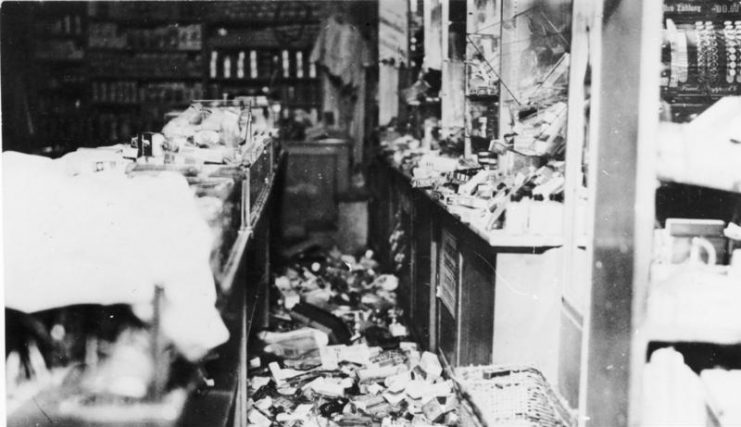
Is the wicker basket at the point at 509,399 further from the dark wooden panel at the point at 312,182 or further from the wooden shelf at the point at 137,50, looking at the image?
the wooden shelf at the point at 137,50

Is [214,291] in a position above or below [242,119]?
below

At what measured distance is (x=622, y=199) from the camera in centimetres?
166

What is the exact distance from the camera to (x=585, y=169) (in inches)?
111

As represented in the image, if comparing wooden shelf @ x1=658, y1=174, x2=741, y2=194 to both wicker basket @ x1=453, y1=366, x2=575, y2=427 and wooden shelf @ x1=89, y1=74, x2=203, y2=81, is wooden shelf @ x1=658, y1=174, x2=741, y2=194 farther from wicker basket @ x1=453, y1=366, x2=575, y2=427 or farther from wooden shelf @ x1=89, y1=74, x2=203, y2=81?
wooden shelf @ x1=89, y1=74, x2=203, y2=81

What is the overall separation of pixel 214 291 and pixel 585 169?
159 cm

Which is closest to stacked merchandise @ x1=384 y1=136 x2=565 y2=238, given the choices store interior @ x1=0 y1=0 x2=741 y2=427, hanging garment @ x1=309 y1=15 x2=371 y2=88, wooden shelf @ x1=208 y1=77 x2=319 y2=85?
store interior @ x1=0 y1=0 x2=741 y2=427

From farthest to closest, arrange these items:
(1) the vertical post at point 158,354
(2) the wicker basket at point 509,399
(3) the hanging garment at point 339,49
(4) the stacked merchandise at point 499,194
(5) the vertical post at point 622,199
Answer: (3) the hanging garment at point 339,49 < (4) the stacked merchandise at point 499,194 < (2) the wicker basket at point 509,399 < (1) the vertical post at point 158,354 < (5) the vertical post at point 622,199

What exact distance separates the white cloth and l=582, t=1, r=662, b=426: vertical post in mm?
1016

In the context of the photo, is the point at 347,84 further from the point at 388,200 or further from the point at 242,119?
the point at 242,119

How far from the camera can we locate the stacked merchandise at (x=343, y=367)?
3.07 m

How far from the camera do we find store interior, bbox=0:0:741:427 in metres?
1.70

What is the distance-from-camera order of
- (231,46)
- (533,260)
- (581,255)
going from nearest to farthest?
1. (581,255)
2. (533,260)
3. (231,46)

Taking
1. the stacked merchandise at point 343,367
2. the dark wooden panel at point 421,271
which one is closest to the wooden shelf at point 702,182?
the stacked merchandise at point 343,367

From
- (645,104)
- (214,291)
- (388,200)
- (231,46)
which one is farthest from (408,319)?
(231,46)
